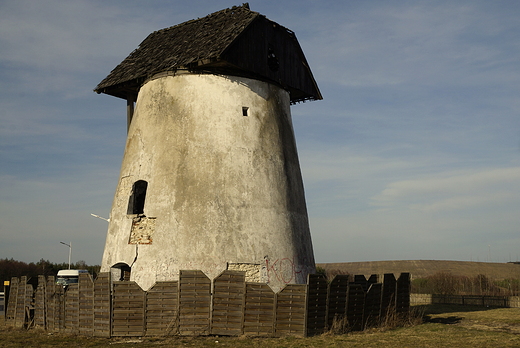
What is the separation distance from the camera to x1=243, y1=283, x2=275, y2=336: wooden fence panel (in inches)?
553

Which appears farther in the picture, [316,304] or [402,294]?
[402,294]

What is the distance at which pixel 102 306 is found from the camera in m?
14.3

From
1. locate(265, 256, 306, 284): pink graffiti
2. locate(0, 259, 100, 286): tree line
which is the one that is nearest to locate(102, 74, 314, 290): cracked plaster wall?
locate(265, 256, 306, 284): pink graffiti

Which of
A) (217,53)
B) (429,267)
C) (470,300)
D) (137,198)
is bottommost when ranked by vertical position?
(429,267)

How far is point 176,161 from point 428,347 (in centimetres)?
963

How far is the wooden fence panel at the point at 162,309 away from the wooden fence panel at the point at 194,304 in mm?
163

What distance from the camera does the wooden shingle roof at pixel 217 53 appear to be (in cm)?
1791

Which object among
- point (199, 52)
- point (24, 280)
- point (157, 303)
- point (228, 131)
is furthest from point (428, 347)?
point (24, 280)

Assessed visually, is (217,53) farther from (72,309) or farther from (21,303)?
(21,303)

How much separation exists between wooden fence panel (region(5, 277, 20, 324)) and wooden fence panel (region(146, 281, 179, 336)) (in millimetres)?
6448

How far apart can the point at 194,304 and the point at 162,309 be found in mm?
873

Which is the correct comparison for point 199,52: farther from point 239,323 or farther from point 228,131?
point 239,323

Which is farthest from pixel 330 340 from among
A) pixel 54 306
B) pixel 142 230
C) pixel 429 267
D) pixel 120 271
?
pixel 429 267

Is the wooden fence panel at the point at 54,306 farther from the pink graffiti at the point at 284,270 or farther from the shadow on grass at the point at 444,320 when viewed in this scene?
the shadow on grass at the point at 444,320
